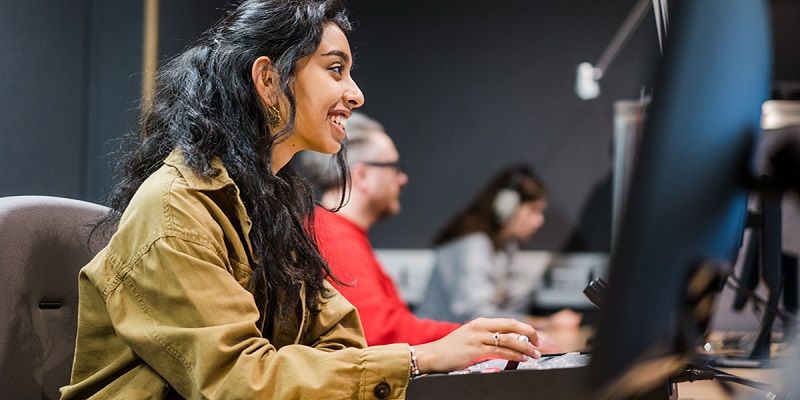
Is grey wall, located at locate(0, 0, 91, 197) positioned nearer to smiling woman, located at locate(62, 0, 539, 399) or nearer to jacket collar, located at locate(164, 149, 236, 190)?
smiling woman, located at locate(62, 0, 539, 399)

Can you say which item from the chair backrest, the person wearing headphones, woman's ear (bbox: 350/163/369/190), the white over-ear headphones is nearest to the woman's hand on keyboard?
the chair backrest

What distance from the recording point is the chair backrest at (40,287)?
4.57 feet

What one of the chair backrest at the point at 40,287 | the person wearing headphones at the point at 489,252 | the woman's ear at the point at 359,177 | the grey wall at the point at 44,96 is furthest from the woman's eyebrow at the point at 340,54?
the person wearing headphones at the point at 489,252

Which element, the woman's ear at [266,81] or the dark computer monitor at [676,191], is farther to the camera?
the woman's ear at [266,81]

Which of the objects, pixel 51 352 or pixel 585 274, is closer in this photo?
pixel 51 352

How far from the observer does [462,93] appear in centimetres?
461

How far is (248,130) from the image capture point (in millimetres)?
1466

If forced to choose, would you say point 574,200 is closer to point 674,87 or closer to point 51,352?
point 51,352

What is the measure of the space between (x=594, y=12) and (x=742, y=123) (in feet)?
13.1

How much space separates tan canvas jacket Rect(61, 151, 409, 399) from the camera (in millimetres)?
1171

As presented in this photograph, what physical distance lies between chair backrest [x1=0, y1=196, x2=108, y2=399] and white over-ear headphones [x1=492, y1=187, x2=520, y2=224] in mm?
3096

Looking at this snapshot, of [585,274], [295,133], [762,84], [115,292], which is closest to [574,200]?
[585,274]

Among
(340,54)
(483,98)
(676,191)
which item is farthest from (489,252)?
(676,191)

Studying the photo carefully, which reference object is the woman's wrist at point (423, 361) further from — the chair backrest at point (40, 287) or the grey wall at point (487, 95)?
the grey wall at point (487, 95)
